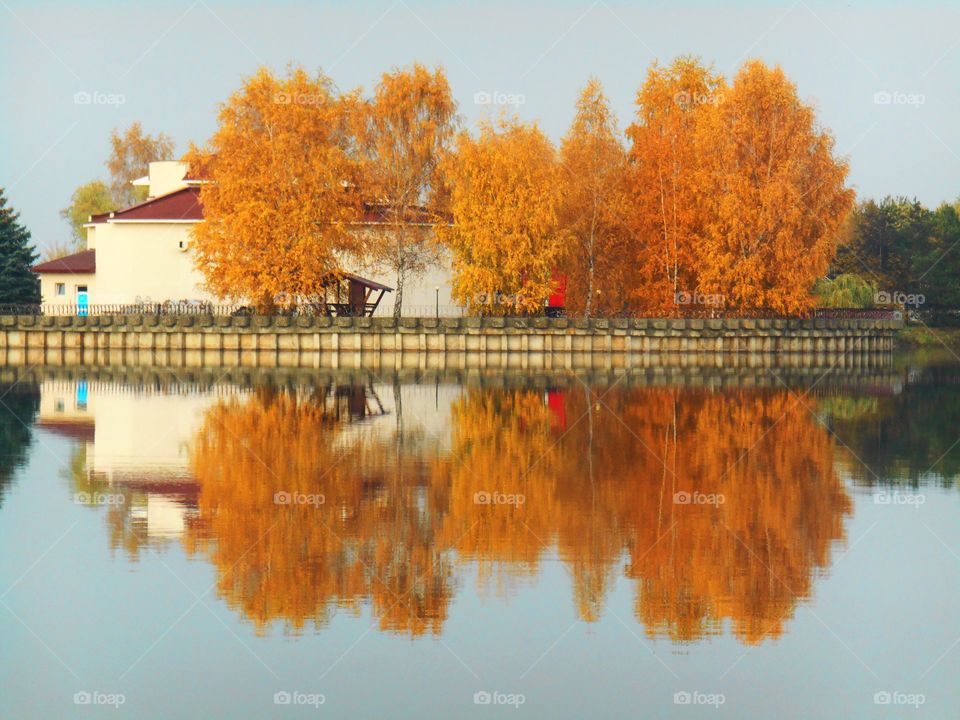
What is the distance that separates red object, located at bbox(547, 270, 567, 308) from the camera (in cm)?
7488

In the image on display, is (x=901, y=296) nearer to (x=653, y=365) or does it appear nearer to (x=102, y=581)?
(x=653, y=365)

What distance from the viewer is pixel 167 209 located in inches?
2879

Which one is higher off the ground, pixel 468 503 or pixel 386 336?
pixel 386 336

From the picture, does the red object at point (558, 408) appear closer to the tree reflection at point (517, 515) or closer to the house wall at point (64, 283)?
the tree reflection at point (517, 515)

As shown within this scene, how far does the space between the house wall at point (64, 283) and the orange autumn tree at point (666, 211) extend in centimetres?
2855

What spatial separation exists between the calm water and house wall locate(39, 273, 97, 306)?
4918 centimetres

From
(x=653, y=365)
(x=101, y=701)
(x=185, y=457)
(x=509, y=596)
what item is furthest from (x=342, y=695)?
(x=653, y=365)

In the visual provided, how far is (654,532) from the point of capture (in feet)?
57.0

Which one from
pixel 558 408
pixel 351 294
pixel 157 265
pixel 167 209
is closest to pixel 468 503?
pixel 558 408

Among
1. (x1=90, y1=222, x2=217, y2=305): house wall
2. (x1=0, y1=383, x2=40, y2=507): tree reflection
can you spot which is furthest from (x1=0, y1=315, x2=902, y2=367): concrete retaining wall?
(x1=0, y1=383, x2=40, y2=507): tree reflection

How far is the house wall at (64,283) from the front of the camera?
251 feet

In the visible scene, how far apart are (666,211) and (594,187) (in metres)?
3.54

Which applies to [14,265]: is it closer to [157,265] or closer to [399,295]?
[157,265]

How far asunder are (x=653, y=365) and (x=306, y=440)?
33318 millimetres
